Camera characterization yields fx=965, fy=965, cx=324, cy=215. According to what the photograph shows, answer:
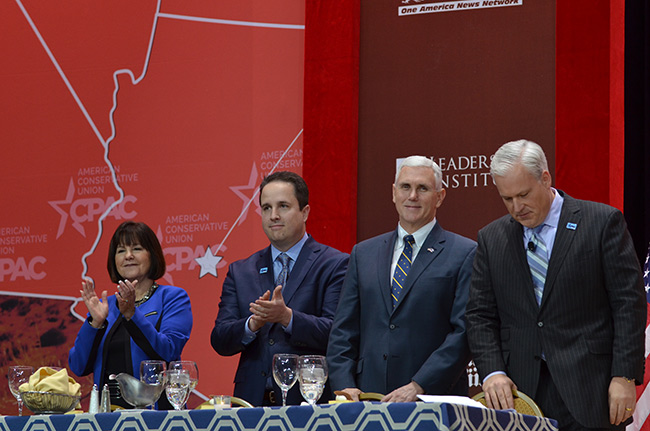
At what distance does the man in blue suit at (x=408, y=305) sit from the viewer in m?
3.35

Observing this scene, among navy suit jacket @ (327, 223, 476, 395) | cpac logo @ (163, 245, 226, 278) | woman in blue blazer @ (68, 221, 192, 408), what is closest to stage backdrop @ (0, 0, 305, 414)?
cpac logo @ (163, 245, 226, 278)

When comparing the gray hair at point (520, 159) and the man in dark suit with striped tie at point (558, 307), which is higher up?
the gray hair at point (520, 159)

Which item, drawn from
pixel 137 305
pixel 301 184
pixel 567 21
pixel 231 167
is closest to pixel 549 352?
pixel 301 184

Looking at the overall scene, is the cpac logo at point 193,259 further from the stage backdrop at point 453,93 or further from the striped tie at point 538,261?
the striped tie at point 538,261

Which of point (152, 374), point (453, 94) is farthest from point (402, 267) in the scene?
point (453, 94)

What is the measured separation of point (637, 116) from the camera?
4941 mm

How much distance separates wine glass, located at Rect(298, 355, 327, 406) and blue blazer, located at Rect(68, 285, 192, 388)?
3.99ft

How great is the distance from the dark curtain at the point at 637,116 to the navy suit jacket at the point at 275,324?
1783 millimetres

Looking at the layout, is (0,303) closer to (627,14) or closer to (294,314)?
(294,314)

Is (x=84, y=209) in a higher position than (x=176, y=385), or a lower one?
higher

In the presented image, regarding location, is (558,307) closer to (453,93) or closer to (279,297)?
(279,297)

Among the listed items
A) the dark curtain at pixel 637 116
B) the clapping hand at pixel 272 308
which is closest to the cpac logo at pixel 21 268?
the clapping hand at pixel 272 308

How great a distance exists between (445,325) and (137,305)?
4.19ft

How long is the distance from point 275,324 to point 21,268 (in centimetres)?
279
